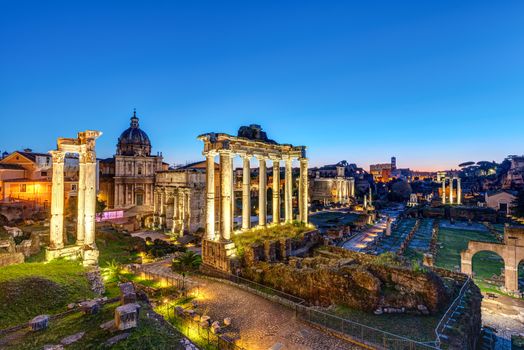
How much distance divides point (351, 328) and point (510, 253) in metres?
19.2

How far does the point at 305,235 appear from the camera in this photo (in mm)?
22719

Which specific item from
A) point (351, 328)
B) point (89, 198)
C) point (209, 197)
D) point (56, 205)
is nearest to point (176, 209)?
point (89, 198)

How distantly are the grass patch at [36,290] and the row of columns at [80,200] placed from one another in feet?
8.28

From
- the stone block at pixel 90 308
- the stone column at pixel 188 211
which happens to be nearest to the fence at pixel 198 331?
the stone block at pixel 90 308

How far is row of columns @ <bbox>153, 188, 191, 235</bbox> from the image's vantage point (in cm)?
3694

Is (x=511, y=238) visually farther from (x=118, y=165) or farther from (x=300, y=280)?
(x=118, y=165)

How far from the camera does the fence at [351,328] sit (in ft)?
31.9

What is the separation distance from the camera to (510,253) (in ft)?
70.6

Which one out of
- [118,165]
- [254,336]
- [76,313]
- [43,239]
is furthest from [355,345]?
[118,165]

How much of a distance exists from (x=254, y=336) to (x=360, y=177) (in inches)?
4569

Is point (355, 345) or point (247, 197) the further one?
point (247, 197)

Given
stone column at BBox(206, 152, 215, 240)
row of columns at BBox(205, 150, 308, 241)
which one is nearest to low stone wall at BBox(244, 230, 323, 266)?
row of columns at BBox(205, 150, 308, 241)

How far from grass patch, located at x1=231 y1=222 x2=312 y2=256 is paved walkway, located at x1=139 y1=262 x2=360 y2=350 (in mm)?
3794

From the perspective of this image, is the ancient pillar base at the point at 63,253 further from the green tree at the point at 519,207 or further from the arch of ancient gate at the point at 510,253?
the green tree at the point at 519,207
